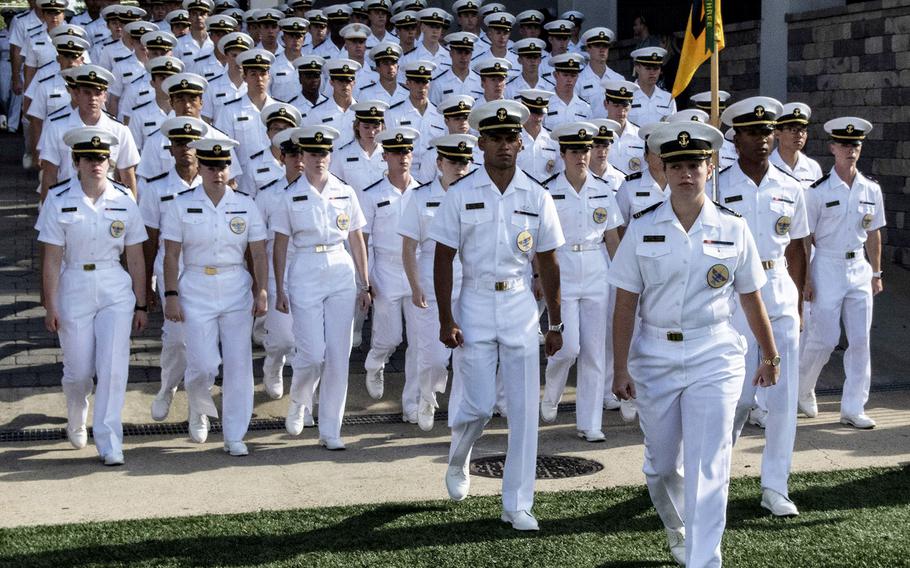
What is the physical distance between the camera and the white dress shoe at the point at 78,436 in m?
9.77

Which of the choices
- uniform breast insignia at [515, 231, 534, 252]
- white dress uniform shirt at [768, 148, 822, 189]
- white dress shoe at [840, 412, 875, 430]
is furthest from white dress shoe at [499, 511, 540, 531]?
white dress uniform shirt at [768, 148, 822, 189]

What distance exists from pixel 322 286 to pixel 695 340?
3.85 metres

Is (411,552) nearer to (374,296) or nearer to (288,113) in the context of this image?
(374,296)

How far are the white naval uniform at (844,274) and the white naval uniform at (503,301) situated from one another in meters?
3.56

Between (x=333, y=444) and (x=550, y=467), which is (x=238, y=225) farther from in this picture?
(x=550, y=467)

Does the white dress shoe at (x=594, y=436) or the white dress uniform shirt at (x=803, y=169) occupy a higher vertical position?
the white dress uniform shirt at (x=803, y=169)

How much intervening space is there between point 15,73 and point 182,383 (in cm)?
654

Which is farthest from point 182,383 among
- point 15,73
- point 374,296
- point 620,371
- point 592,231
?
point 15,73

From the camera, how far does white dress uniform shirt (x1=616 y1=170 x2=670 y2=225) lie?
35.4 feet

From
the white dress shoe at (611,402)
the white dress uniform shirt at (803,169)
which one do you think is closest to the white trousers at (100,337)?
the white dress shoe at (611,402)

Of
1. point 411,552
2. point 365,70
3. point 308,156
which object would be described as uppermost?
point 365,70

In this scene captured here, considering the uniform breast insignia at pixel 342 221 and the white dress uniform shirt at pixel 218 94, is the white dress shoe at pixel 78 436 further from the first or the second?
the white dress uniform shirt at pixel 218 94

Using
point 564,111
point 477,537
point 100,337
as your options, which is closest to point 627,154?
point 564,111

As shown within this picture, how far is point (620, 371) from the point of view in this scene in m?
6.96
